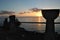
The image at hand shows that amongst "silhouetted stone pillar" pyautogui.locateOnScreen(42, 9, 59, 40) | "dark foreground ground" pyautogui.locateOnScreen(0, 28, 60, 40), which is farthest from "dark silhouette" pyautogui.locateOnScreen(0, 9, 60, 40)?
"silhouetted stone pillar" pyautogui.locateOnScreen(42, 9, 59, 40)

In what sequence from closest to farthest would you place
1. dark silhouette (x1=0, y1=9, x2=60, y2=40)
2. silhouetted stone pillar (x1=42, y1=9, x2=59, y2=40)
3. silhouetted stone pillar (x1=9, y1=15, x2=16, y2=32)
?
silhouetted stone pillar (x1=42, y1=9, x2=59, y2=40)
dark silhouette (x1=0, y1=9, x2=60, y2=40)
silhouetted stone pillar (x1=9, y1=15, x2=16, y2=32)

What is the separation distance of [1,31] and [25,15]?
0.46 meters

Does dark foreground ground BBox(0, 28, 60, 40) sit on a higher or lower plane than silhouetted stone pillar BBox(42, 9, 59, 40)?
lower

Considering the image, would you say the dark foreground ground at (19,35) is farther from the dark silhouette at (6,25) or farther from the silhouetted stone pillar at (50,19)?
the silhouetted stone pillar at (50,19)

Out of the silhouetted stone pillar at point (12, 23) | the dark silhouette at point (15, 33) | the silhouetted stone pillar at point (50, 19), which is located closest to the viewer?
the silhouetted stone pillar at point (50, 19)

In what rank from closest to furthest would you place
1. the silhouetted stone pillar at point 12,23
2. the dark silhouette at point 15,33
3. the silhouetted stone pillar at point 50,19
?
the silhouetted stone pillar at point 50,19 < the dark silhouette at point 15,33 < the silhouetted stone pillar at point 12,23

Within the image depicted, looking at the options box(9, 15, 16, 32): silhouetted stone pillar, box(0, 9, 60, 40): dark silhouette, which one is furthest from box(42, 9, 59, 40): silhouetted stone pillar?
box(9, 15, 16, 32): silhouetted stone pillar

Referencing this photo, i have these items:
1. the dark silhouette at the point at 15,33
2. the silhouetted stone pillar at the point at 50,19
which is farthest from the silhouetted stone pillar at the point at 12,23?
the silhouetted stone pillar at the point at 50,19

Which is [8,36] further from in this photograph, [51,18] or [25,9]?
[51,18]

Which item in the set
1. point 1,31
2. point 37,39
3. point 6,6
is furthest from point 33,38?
point 6,6

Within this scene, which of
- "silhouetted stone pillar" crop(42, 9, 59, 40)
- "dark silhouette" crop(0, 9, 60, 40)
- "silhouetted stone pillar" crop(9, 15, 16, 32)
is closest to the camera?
"silhouetted stone pillar" crop(42, 9, 59, 40)

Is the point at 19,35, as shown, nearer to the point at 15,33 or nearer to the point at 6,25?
the point at 15,33

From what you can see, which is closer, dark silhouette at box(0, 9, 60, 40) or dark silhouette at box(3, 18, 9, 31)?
dark silhouette at box(0, 9, 60, 40)

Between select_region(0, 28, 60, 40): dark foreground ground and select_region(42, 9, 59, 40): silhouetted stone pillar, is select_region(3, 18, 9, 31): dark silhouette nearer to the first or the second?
select_region(0, 28, 60, 40): dark foreground ground
